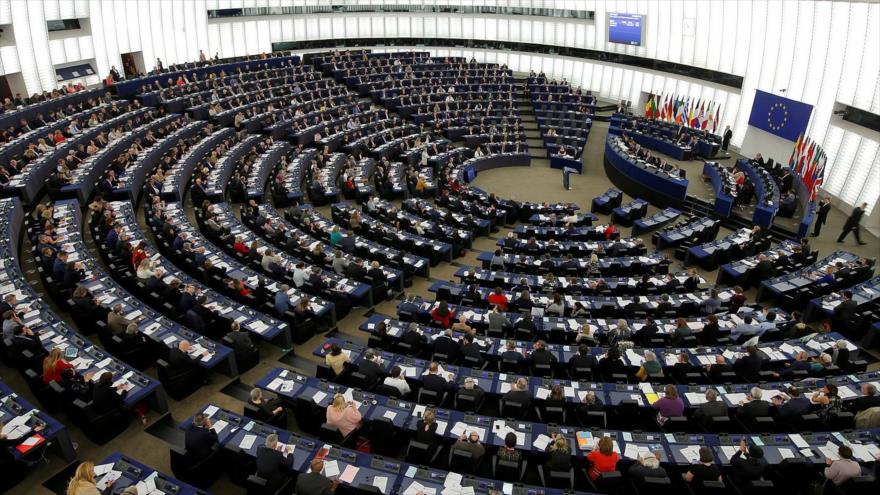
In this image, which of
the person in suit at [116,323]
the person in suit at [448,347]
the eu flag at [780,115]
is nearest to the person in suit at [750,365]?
the person in suit at [448,347]

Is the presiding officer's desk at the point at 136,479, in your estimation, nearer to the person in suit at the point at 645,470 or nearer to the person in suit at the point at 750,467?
the person in suit at the point at 645,470

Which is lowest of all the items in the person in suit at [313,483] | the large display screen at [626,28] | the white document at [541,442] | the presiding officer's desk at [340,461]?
the white document at [541,442]

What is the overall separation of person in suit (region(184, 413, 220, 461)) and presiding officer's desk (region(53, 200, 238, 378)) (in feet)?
8.22

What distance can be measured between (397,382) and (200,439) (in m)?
3.50

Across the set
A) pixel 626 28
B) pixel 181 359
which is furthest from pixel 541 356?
pixel 626 28

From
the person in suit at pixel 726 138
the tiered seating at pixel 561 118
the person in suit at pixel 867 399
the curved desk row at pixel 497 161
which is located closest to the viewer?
the person in suit at pixel 867 399

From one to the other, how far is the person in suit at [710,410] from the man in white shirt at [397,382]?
5.29m

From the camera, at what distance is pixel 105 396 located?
971 cm

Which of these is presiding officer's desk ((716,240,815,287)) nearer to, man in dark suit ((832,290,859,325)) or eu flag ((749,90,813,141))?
man in dark suit ((832,290,859,325))

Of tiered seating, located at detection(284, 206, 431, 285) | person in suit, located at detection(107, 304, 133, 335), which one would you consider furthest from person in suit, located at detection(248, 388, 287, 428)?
tiered seating, located at detection(284, 206, 431, 285)

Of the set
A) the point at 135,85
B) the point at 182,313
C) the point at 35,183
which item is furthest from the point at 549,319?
the point at 135,85

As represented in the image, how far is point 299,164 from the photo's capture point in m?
25.1

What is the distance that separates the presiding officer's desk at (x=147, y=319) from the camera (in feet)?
38.0

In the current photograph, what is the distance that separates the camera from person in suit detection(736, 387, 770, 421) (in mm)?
9969
